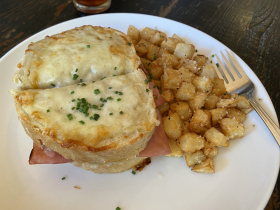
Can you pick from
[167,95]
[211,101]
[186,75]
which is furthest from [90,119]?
[211,101]

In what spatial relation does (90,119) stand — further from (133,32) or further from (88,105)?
(133,32)

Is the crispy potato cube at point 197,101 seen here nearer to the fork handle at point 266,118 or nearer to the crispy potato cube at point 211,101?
the crispy potato cube at point 211,101

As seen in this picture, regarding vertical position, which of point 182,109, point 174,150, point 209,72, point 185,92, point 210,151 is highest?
point 209,72

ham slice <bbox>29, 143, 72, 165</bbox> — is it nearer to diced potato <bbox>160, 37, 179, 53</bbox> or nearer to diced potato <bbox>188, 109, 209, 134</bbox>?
diced potato <bbox>188, 109, 209, 134</bbox>

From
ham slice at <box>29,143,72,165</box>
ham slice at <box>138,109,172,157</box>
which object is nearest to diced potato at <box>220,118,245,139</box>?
ham slice at <box>138,109,172,157</box>

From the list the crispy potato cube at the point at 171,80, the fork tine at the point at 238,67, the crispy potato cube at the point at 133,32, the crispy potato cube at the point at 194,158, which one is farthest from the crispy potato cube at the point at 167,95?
the crispy potato cube at the point at 133,32

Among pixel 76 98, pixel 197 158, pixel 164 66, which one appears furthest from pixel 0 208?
pixel 164 66
